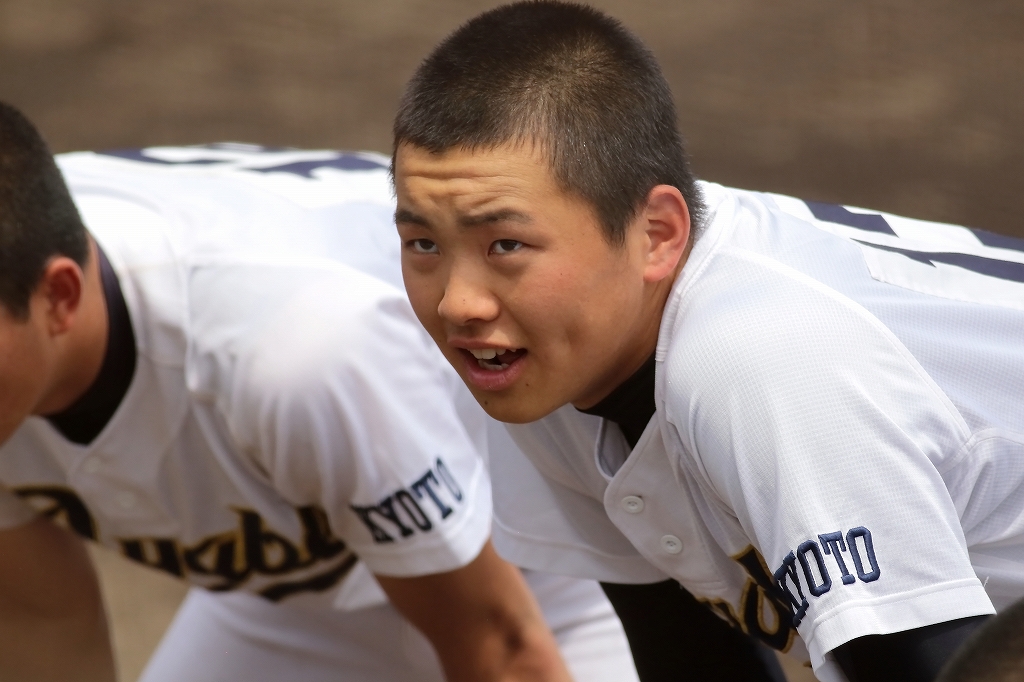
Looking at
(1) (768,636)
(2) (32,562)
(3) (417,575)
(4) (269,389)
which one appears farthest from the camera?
(2) (32,562)

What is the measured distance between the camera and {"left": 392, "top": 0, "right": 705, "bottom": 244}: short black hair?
3.03 feet

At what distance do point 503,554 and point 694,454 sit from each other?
1.43 feet

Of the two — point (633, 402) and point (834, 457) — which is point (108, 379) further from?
point (834, 457)

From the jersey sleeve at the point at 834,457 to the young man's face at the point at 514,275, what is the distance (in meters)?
0.09

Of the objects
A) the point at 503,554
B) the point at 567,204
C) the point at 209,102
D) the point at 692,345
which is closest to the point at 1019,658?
the point at 692,345

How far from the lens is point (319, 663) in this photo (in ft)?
5.64

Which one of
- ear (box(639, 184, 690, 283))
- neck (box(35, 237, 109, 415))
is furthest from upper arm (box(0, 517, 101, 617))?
ear (box(639, 184, 690, 283))

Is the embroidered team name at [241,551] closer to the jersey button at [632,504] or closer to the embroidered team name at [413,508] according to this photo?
the embroidered team name at [413,508]

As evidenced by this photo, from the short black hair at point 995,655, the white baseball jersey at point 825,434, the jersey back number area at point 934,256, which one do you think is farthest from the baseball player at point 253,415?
the short black hair at point 995,655

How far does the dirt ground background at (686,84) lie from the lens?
2.81 meters

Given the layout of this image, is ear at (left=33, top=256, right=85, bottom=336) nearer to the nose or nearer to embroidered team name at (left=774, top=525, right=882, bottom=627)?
the nose

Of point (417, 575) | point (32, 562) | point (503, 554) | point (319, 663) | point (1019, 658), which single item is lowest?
point (319, 663)

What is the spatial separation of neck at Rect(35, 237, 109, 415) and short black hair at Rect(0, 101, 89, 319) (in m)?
0.04

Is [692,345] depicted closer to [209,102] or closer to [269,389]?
[269,389]
